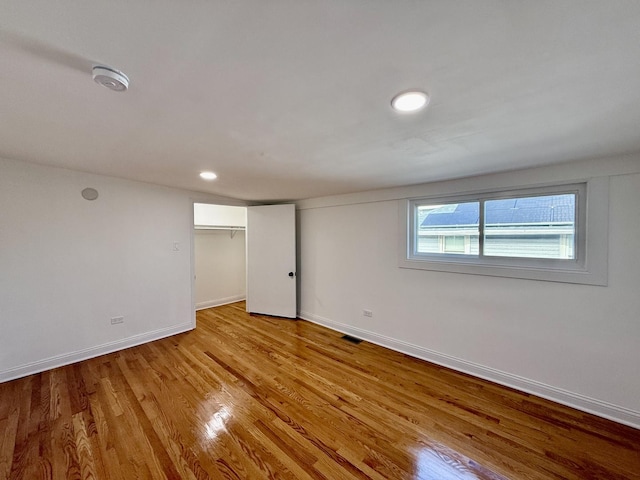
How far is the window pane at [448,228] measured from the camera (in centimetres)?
270

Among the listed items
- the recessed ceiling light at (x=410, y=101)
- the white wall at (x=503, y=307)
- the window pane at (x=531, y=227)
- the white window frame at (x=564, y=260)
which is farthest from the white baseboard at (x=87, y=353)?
the window pane at (x=531, y=227)

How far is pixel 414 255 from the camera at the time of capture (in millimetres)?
3076

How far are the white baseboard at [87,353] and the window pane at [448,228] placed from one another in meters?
3.61

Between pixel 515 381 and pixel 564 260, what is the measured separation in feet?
3.99

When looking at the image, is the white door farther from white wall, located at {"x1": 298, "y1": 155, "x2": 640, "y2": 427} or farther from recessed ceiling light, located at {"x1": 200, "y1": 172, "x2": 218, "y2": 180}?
recessed ceiling light, located at {"x1": 200, "y1": 172, "x2": 218, "y2": 180}

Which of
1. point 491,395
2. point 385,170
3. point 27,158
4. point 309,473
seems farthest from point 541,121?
point 27,158

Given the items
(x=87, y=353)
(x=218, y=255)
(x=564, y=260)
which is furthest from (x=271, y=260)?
(x=564, y=260)

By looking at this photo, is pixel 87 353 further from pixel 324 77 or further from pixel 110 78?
pixel 324 77

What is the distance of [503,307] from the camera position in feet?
7.88

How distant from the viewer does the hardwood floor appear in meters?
1.52

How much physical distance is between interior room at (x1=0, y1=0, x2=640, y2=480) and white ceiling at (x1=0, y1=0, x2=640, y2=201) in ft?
0.03

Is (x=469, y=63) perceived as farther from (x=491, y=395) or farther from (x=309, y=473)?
(x=491, y=395)

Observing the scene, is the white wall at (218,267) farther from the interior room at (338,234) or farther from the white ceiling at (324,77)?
the white ceiling at (324,77)

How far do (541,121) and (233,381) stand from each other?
3.11 m
